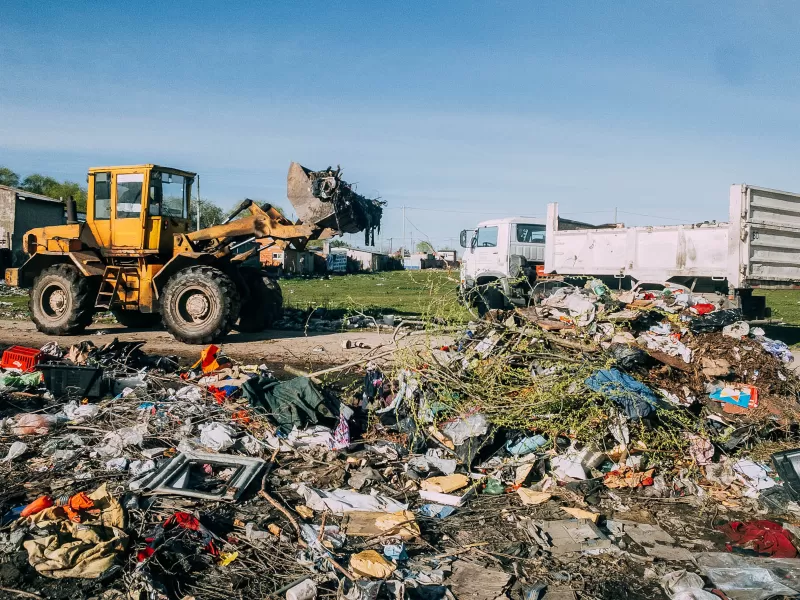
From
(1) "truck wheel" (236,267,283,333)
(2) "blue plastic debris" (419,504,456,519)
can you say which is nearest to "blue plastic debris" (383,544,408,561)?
(2) "blue plastic debris" (419,504,456,519)

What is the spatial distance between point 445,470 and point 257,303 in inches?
295

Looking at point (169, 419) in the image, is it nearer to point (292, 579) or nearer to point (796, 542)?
point (292, 579)

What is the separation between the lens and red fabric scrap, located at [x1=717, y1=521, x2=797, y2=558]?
12.4 ft

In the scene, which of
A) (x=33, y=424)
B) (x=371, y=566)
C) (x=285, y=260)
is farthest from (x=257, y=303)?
(x=285, y=260)

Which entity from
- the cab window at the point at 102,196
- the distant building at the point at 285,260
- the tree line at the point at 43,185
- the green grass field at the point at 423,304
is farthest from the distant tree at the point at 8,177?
the cab window at the point at 102,196

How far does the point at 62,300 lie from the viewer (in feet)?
37.7

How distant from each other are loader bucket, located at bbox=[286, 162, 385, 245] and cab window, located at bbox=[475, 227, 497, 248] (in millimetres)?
3859

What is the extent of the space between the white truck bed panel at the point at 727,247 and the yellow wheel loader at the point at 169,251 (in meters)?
4.34

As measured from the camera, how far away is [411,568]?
3.50m

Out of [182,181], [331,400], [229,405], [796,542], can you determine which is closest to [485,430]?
[331,400]

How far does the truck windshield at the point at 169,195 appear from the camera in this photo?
427 inches

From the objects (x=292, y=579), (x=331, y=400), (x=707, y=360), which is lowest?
(x=292, y=579)

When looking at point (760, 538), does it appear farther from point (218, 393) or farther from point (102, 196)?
point (102, 196)

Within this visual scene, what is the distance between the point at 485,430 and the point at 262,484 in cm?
178
